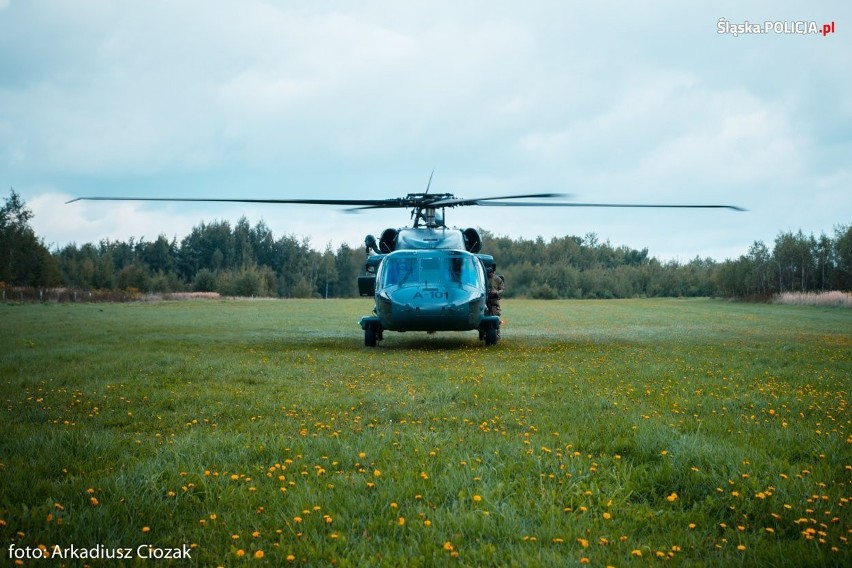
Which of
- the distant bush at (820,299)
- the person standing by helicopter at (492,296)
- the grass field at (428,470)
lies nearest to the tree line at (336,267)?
the distant bush at (820,299)

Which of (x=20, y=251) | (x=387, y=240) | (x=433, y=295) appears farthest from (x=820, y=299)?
(x=20, y=251)

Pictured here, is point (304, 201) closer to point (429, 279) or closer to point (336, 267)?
point (429, 279)

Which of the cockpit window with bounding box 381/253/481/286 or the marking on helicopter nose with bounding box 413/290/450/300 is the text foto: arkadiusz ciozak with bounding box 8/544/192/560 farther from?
the cockpit window with bounding box 381/253/481/286

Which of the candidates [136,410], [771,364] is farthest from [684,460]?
[771,364]

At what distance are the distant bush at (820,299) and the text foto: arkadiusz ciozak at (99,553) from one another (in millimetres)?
57712

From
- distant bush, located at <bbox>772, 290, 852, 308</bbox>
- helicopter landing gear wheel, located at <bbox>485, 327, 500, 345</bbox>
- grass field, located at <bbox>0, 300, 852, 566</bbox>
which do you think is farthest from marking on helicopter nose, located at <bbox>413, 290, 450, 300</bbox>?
distant bush, located at <bbox>772, 290, 852, 308</bbox>

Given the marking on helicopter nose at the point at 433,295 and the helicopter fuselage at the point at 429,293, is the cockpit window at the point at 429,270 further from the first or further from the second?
the marking on helicopter nose at the point at 433,295

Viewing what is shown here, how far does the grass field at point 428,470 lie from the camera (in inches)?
142

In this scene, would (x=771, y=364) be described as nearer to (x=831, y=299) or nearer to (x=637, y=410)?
(x=637, y=410)

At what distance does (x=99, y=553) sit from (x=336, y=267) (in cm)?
13667

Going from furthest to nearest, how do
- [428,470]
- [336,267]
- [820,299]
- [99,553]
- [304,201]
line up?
1. [336,267]
2. [820,299]
3. [304,201]
4. [428,470]
5. [99,553]

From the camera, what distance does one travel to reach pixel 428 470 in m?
4.86

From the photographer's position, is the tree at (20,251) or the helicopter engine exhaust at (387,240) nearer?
the helicopter engine exhaust at (387,240)

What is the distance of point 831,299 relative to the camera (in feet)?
170
